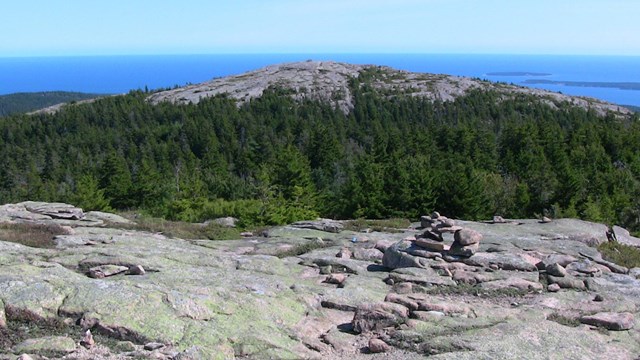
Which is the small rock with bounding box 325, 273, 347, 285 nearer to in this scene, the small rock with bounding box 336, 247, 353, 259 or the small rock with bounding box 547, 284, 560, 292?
the small rock with bounding box 336, 247, 353, 259

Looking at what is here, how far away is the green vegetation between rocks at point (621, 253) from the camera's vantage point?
78.3 feet

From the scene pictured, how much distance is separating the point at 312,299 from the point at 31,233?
42.1ft

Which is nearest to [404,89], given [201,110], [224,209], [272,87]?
[272,87]

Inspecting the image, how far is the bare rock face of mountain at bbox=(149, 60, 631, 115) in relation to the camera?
147 metres

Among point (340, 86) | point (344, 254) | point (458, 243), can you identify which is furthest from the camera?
point (340, 86)

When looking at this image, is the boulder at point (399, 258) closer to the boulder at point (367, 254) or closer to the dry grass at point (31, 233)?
the boulder at point (367, 254)

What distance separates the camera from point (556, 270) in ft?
64.5

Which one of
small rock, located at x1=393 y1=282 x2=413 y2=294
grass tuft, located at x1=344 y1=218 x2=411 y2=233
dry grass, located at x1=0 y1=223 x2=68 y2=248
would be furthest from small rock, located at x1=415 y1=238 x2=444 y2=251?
dry grass, located at x1=0 y1=223 x2=68 y2=248

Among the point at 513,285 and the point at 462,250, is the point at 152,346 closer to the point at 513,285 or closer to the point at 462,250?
the point at 513,285

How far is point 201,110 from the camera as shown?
132 metres

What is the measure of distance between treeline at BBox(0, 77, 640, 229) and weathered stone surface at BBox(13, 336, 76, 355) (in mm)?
23176

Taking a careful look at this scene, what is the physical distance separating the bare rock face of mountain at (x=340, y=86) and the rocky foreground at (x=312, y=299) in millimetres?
121763

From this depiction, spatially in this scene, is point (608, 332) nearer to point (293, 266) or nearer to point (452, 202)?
point (293, 266)

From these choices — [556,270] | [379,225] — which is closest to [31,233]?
[379,225]
